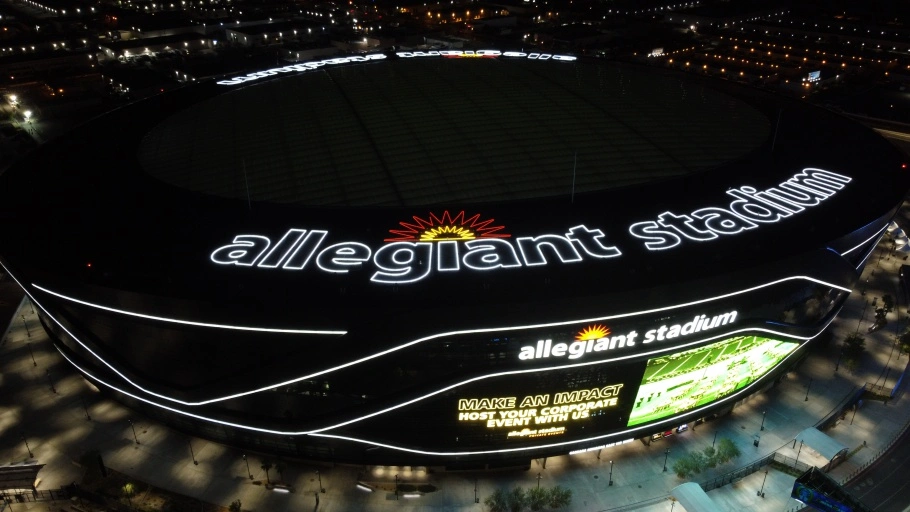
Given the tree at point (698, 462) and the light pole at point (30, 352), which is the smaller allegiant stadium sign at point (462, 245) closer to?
the tree at point (698, 462)

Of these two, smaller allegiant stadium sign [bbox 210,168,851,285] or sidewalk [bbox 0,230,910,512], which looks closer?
smaller allegiant stadium sign [bbox 210,168,851,285]

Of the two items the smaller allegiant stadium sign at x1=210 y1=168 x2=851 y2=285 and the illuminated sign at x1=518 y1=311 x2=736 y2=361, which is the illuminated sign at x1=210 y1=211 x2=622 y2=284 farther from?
the illuminated sign at x1=518 y1=311 x2=736 y2=361

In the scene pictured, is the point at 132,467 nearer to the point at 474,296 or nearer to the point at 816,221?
the point at 474,296

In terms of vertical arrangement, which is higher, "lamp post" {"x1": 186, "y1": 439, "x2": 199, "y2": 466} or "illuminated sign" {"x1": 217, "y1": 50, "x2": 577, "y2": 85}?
"illuminated sign" {"x1": 217, "y1": 50, "x2": 577, "y2": 85}

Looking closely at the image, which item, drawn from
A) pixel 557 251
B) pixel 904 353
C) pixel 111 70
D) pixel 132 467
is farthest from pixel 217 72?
pixel 904 353

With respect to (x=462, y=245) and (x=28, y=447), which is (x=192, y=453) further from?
(x=462, y=245)

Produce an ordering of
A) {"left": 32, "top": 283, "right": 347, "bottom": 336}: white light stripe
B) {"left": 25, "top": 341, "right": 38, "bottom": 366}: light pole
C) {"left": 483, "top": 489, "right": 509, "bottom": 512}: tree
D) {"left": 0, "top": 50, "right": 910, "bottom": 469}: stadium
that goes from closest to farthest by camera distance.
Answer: {"left": 32, "top": 283, "right": 347, "bottom": 336}: white light stripe < {"left": 0, "top": 50, "right": 910, "bottom": 469}: stadium < {"left": 483, "top": 489, "right": 509, "bottom": 512}: tree < {"left": 25, "top": 341, "right": 38, "bottom": 366}: light pole

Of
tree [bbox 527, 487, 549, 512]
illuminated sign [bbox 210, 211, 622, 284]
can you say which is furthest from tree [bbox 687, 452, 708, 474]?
illuminated sign [bbox 210, 211, 622, 284]
